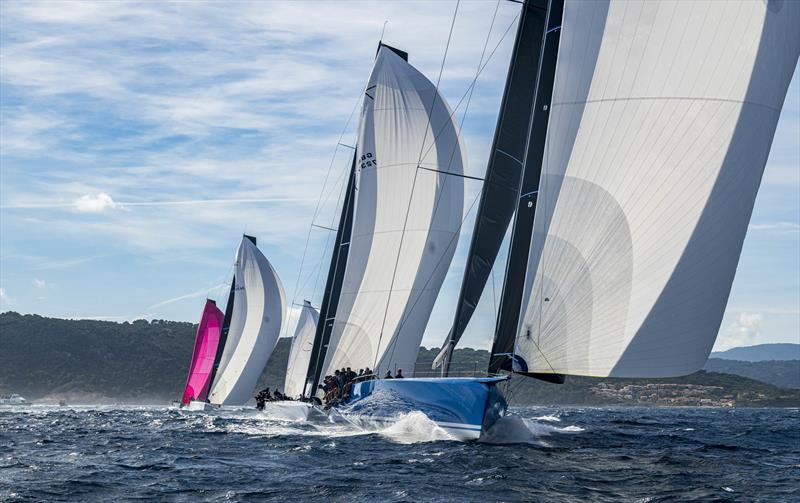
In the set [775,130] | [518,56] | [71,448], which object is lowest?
[71,448]

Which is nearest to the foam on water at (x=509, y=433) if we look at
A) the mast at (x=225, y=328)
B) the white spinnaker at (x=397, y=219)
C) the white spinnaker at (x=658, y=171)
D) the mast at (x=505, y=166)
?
the mast at (x=505, y=166)

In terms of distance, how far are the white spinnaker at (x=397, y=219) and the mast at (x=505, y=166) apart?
7.61m

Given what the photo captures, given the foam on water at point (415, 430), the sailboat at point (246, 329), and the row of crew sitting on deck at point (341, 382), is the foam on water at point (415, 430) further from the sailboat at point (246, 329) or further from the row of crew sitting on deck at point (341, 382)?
the sailboat at point (246, 329)

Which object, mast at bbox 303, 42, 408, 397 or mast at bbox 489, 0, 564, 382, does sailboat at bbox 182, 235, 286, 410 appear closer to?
mast at bbox 303, 42, 408, 397

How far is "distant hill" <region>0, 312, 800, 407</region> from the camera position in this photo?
109 meters

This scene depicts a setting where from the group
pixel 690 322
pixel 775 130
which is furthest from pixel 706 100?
pixel 690 322

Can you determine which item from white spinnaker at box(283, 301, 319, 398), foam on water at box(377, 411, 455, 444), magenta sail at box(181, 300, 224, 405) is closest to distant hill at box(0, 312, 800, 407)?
magenta sail at box(181, 300, 224, 405)

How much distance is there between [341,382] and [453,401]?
9.00 meters

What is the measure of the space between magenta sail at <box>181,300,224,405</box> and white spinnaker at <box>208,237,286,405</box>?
186 cm

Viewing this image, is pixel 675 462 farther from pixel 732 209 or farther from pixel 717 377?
pixel 717 377

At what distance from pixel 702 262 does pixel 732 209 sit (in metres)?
0.97

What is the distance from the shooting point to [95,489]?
49.3 feet

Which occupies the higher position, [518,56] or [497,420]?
[518,56]

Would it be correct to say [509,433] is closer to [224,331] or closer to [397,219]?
[397,219]
